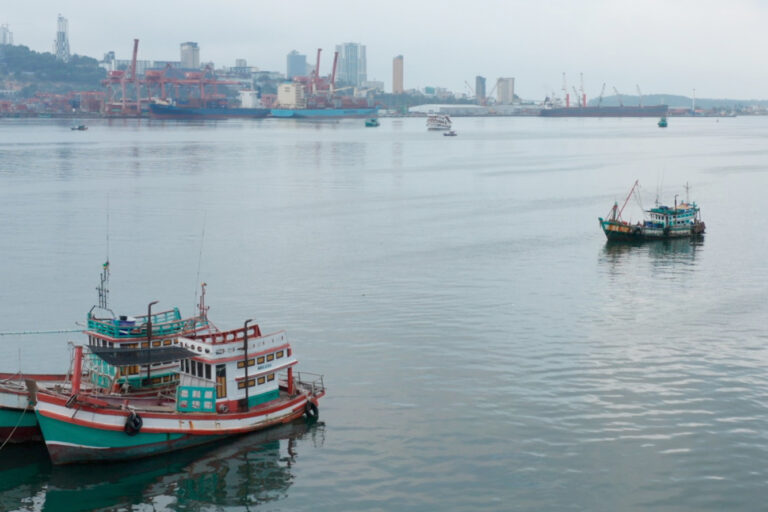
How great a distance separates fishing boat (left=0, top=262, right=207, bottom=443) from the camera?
74.9 feet

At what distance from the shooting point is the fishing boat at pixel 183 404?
21.9m

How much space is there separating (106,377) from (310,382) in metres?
6.50

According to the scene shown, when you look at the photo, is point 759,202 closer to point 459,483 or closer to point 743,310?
point 743,310

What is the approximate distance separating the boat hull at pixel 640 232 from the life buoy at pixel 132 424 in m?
40.9

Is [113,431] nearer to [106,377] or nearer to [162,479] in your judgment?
[162,479]

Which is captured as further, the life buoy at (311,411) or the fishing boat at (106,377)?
the life buoy at (311,411)

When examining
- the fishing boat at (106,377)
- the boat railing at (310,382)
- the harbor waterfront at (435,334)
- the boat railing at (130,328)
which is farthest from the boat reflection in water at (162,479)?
the boat railing at (130,328)

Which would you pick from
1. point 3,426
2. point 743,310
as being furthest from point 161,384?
point 743,310

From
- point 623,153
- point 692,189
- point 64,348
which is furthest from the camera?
point 623,153

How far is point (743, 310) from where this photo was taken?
38.1 metres

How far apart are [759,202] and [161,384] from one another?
2622 inches

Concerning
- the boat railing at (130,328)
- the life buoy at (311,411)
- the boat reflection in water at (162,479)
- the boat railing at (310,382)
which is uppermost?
the boat railing at (130,328)

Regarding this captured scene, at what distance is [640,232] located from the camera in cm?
5794

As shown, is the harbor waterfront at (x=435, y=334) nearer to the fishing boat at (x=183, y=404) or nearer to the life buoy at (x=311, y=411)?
the fishing boat at (x=183, y=404)
